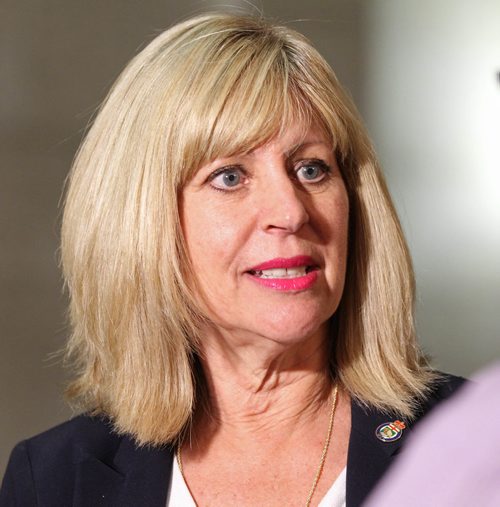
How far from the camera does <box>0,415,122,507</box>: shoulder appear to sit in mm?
1934

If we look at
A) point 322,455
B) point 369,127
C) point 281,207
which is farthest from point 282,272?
point 369,127

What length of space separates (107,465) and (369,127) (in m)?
2.50

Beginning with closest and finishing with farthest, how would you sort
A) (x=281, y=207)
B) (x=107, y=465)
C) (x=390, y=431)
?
(x=281, y=207) → (x=390, y=431) → (x=107, y=465)

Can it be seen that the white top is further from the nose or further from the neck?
the nose

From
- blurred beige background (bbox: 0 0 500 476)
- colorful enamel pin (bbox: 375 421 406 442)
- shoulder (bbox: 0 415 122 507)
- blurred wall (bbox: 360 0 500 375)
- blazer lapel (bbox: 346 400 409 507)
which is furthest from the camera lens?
blurred wall (bbox: 360 0 500 375)

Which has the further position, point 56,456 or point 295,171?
point 56,456

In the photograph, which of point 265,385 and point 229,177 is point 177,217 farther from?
point 265,385

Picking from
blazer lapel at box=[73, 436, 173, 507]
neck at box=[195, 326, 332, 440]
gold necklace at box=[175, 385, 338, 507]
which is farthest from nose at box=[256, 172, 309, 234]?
blazer lapel at box=[73, 436, 173, 507]

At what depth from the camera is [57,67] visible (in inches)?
153

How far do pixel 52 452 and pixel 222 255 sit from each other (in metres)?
0.57

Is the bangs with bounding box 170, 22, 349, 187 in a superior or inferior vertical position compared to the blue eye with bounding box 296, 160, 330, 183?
superior

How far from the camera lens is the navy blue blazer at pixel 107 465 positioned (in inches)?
68.7

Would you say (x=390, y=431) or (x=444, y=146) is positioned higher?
(x=444, y=146)

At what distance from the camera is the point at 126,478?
1.86 m
